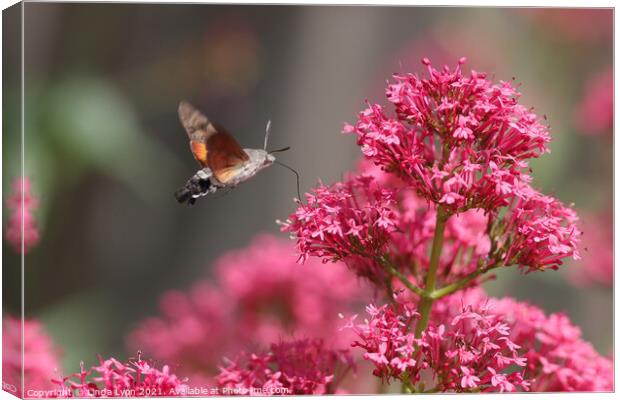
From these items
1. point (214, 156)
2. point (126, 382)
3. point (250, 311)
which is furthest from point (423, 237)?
point (250, 311)

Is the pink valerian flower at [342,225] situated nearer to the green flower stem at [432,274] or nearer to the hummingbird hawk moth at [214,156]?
the green flower stem at [432,274]

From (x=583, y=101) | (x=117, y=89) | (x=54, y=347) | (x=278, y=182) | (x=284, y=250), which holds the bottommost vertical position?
(x=54, y=347)

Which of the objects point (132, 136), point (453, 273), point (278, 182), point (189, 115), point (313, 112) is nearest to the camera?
point (453, 273)

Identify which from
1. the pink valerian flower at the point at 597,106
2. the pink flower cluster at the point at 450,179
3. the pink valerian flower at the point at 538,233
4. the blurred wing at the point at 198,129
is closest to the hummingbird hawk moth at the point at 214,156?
the blurred wing at the point at 198,129

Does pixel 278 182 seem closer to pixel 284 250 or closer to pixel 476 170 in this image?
pixel 284 250

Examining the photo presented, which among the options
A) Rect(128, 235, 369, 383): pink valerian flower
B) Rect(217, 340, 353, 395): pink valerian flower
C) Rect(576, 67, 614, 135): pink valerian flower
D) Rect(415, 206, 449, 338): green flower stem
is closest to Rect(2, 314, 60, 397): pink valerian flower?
Rect(128, 235, 369, 383): pink valerian flower

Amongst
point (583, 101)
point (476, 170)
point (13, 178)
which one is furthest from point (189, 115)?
point (583, 101)
